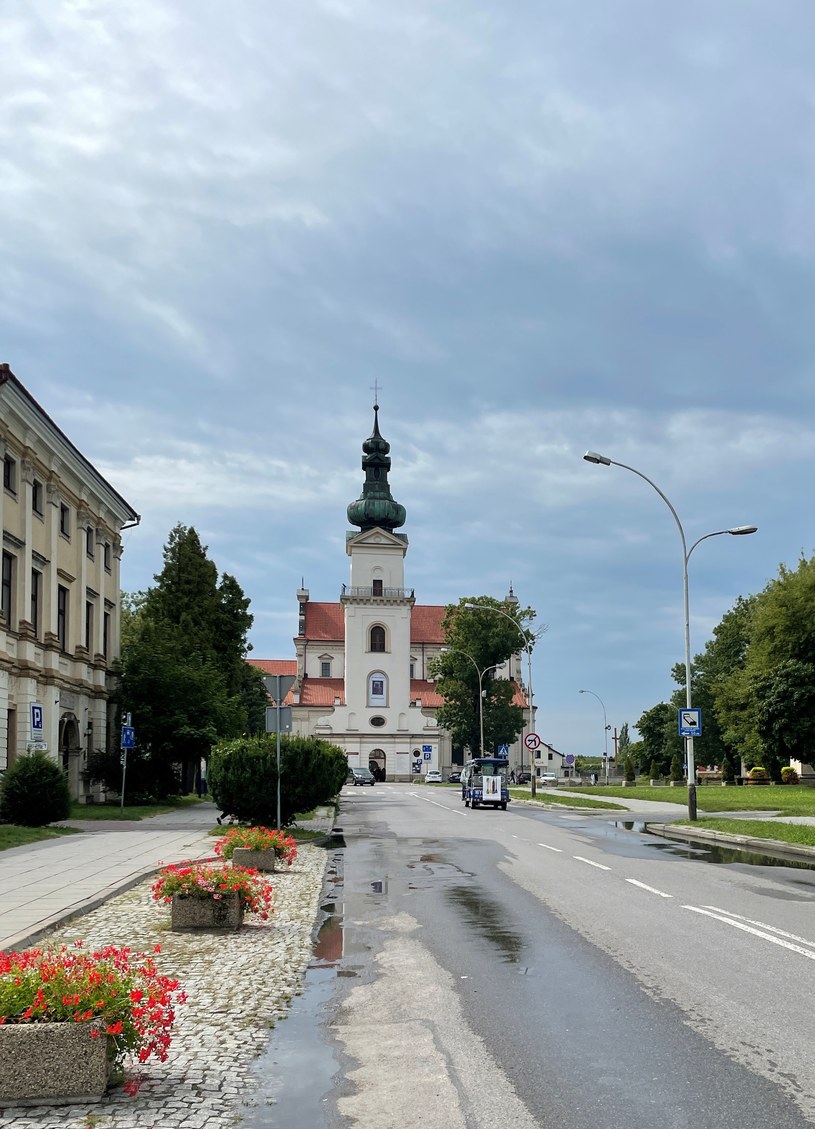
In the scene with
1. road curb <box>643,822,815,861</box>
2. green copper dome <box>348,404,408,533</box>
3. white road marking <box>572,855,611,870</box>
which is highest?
green copper dome <box>348,404,408,533</box>

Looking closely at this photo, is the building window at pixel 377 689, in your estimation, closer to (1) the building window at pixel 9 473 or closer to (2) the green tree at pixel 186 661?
(2) the green tree at pixel 186 661

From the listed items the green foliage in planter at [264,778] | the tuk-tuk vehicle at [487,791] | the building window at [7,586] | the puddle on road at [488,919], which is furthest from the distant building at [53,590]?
the puddle on road at [488,919]

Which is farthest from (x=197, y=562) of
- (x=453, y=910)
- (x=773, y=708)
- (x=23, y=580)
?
(x=453, y=910)

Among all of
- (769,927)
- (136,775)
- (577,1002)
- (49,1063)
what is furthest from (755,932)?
(136,775)

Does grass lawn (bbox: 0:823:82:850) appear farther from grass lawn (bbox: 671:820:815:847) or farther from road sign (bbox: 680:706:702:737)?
road sign (bbox: 680:706:702:737)

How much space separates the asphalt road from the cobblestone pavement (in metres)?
0.55

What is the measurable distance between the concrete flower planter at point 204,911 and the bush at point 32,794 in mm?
16699

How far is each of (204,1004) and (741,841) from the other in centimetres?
1804

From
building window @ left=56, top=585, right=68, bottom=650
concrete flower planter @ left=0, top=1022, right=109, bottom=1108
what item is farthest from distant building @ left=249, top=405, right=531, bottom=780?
concrete flower planter @ left=0, top=1022, right=109, bottom=1108

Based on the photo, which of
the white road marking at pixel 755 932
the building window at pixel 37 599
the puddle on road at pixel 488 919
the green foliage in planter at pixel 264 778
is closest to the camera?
the white road marking at pixel 755 932

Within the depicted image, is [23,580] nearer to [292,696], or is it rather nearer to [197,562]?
[197,562]

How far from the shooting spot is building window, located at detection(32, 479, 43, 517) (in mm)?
34531

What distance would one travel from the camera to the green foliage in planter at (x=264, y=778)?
23.0 m

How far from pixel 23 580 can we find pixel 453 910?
23.4 meters
